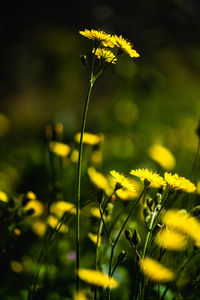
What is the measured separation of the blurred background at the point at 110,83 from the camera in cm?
165

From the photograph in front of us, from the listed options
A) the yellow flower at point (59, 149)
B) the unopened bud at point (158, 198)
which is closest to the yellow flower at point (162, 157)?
the yellow flower at point (59, 149)

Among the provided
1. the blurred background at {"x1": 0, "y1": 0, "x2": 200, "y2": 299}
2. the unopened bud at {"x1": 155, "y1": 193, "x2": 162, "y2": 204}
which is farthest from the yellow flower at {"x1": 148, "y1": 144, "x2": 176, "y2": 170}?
the unopened bud at {"x1": 155, "y1": 193, "x2": 162, "y2": 204}

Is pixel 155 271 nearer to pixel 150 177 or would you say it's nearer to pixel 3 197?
pixel 150 177

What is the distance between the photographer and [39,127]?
2746 millimetres

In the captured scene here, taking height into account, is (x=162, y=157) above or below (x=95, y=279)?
above

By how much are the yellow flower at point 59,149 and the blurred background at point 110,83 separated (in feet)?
0.44

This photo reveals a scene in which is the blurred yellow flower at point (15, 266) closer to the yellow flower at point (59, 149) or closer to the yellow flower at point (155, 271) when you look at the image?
the yellow flower at point (59, 149)

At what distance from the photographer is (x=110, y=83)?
9.77 feet

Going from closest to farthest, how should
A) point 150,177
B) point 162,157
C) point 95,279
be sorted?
point 95,279, point 150,177, point 162,157

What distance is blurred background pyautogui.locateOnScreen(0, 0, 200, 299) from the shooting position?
64.9 inches

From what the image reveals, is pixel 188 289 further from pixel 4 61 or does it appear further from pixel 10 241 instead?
pixel 4 61

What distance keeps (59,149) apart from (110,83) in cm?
198

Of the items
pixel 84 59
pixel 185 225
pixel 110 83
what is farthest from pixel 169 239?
pixel 110 83

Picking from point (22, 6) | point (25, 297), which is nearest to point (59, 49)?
point (22, 6)
